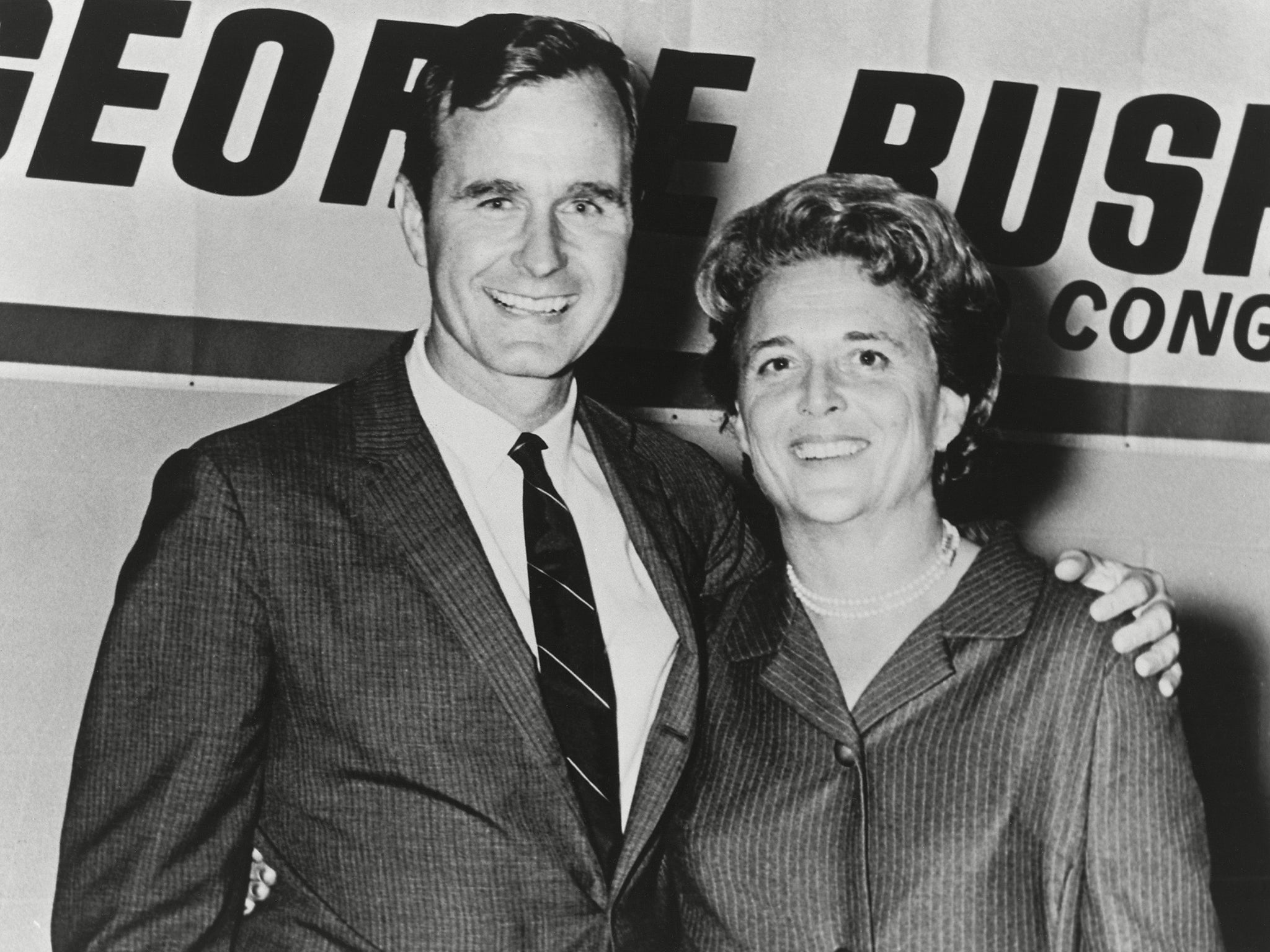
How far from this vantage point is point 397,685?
3.99 feet

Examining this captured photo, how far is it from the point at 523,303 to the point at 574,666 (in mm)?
428

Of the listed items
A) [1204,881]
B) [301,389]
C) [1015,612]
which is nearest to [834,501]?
[1015,612]

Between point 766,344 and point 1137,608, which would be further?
point 766,344

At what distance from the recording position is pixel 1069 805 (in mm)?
1134

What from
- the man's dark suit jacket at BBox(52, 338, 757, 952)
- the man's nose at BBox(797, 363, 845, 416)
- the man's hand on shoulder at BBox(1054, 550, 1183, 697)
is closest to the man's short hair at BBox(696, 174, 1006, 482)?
the man's nose at BBox(797, 363, 845, 416)

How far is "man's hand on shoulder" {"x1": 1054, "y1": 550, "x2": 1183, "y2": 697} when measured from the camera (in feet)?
3.83

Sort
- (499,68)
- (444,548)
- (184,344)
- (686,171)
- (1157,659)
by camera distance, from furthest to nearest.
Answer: (686,171)
(184,344)
(499,68)
(444,548)
(1157,659)

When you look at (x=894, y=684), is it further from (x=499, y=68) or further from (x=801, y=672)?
(x=499, y=68)

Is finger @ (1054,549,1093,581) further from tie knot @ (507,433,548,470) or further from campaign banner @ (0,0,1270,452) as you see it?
campaign banner @ (0,0,1270,452)

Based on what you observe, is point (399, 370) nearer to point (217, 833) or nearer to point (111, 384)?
point (217, 833)

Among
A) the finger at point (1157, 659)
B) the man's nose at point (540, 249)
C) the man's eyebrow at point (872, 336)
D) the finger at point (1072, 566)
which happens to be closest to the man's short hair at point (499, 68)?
the man's nose at point (540, 249)

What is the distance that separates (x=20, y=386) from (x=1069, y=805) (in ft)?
6.43

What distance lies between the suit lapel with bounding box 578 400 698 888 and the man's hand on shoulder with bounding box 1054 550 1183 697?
423 mm

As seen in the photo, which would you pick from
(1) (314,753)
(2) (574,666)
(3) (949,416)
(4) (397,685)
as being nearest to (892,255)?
(3) (949,416)
